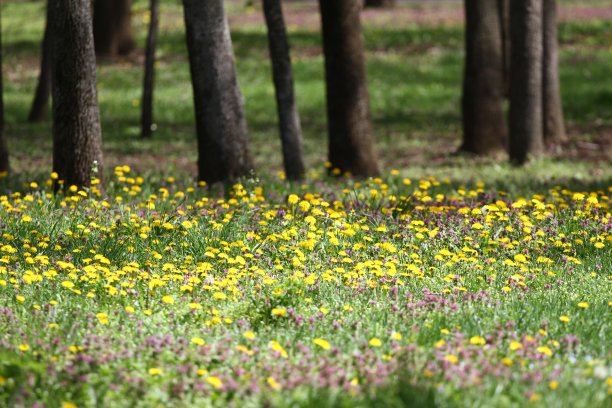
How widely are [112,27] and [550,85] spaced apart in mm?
17533

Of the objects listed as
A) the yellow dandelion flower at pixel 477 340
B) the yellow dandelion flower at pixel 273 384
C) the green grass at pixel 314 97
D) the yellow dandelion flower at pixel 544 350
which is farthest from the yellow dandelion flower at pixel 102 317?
the green grass at pixel 314 97

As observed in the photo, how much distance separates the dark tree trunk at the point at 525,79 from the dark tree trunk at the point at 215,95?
6.20 meters

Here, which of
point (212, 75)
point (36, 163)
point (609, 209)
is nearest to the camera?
point (609, 209)

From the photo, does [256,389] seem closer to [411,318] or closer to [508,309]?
[411,318]

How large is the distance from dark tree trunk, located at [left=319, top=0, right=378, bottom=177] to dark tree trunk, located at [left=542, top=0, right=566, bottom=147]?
6.56 m

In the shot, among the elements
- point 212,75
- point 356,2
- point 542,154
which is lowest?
point 542,154

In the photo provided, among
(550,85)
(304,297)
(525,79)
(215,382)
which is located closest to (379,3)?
(550,85)

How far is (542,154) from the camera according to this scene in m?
16.9

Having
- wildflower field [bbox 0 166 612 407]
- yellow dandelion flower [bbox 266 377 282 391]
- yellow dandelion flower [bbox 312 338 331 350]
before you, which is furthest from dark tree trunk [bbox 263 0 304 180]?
yellow dandelion flower [bbox 266 377 282 391]

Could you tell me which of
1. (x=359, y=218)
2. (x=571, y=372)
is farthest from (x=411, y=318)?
(x=359, y=218)

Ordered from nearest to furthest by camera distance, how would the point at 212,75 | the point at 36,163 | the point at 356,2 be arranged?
the point at 212,75 → the point at 356,2 → the point at 36,163

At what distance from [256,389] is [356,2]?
975cm

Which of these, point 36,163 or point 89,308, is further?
point 36,163

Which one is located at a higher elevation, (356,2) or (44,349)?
(356,2)
